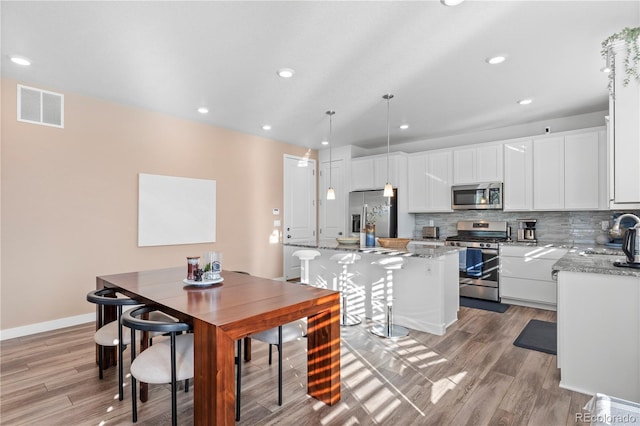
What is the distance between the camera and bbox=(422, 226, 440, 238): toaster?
19.1ft

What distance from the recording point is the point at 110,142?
13.5 ft

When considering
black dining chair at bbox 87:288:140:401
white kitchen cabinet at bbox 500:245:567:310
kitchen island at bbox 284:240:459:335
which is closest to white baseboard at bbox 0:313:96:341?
black dining chair at bbox 87:288:140:401

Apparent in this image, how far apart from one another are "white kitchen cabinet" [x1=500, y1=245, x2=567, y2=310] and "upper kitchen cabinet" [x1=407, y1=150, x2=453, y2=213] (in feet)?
3.97

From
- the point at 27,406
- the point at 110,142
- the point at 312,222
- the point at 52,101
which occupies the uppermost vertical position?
the point at 52,101

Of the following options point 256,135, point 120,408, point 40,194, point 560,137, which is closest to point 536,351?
point 560,137

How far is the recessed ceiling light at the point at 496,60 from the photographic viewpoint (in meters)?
2.98

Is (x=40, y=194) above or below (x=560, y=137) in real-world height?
below

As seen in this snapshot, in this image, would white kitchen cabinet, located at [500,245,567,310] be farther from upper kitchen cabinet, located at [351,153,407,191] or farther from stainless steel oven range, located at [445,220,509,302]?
upper kitchen cabinet, located at [351,153,407,191]

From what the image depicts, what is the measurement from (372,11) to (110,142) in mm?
3488

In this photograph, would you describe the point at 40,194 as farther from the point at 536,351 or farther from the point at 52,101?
the point at 536,351

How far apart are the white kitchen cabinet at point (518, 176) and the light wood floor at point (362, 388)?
233 cm

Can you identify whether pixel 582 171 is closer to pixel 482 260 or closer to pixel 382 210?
pixel 482 260

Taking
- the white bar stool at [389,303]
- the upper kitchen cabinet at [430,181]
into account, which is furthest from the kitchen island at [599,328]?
the upper kitchen cabinet at [430,181]

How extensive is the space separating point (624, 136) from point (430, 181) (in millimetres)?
3432
